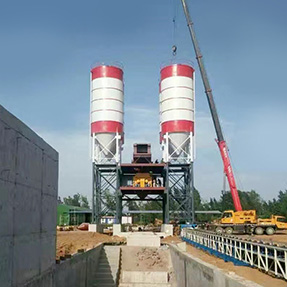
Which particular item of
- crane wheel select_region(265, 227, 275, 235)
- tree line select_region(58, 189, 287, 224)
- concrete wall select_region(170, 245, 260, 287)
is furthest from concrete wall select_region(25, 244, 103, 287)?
tree line select_region(58, 189, 287, 224)

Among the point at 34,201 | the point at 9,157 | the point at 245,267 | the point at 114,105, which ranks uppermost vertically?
the point at 114,105

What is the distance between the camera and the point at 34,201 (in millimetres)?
9828

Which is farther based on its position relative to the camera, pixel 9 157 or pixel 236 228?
pixel 236 228

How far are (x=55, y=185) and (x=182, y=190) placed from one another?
3789 centimetres

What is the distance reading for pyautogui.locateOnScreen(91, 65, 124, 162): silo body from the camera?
47.8m

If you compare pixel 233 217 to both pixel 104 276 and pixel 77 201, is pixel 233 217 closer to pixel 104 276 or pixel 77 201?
pixel 104 276

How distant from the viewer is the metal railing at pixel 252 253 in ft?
42.3

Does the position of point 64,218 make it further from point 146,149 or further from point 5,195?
point 5,195

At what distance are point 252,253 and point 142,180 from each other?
33745mm

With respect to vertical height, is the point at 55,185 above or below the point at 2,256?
above

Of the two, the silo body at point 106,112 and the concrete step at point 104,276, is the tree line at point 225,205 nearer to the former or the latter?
the silo body at point 106,112

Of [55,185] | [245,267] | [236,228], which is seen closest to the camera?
[55,185]

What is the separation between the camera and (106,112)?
47.8 m

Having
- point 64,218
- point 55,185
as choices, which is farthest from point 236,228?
point 64,218
